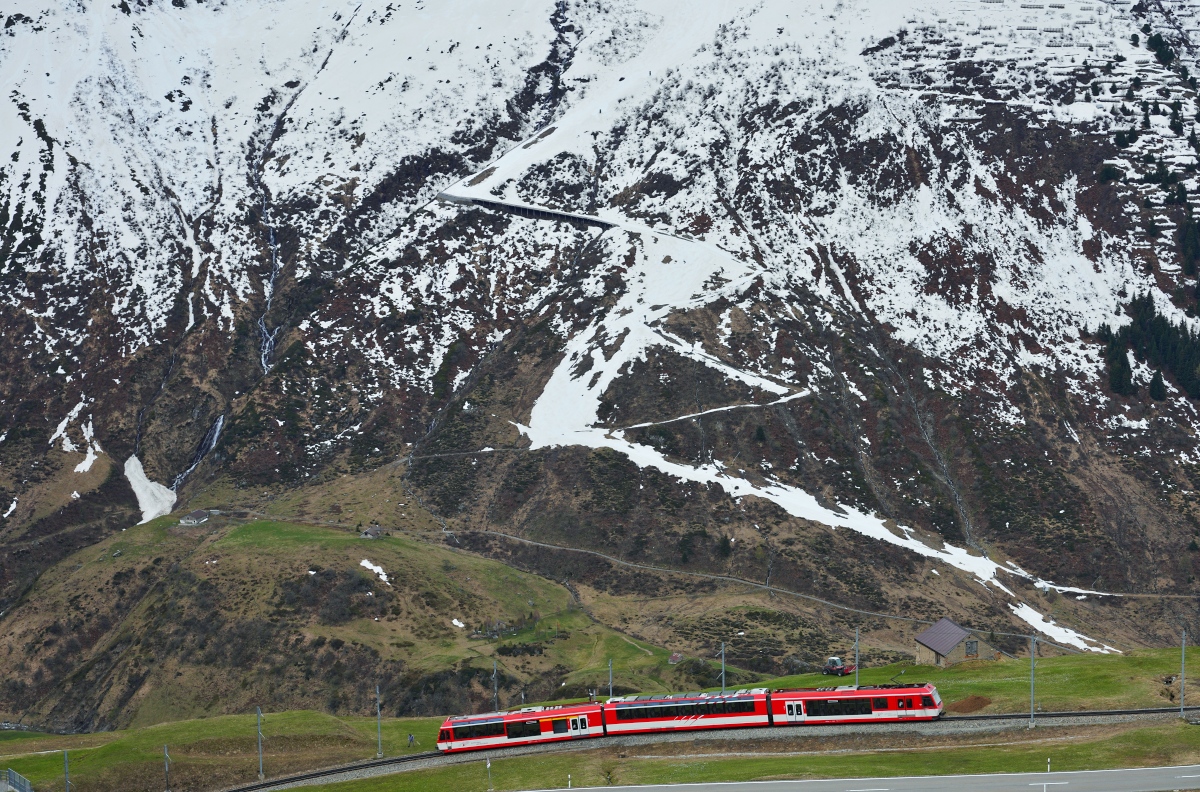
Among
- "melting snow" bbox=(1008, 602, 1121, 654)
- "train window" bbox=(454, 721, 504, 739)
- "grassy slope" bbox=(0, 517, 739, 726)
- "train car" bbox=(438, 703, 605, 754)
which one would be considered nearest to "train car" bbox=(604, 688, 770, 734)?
"train car" bbox=(438, 703, 605, 754)

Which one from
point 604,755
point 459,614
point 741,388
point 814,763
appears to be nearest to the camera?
point 814,763

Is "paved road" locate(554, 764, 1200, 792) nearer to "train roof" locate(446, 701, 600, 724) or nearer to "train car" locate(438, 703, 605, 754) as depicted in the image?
"train car" locate(438, 703, 605, 754)

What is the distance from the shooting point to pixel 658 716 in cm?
8531

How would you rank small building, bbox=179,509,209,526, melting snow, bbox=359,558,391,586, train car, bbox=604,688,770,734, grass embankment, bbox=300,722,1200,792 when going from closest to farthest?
grass embankment, bbox=300,722,1200,792
train car, bbox=604,688,770,734
melting snow, bbox=359,558,391,586
small building, bbox=179,509,209,526

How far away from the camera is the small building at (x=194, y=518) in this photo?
153 meters

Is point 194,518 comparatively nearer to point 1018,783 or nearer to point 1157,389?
point 1018,783

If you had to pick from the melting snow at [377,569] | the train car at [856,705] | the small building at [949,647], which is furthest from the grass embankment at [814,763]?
the melting snow at [377,569]

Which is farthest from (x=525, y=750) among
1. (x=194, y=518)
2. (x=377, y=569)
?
(x=194, y=518)

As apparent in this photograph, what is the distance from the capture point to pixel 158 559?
471 ft

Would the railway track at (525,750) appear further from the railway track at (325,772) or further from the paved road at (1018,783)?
the paved road at (1018,783)

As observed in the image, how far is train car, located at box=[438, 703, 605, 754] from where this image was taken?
85.4 m

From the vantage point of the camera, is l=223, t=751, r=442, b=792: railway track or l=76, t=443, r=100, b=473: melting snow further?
l=76, t=443, r=100, b=473: melting snow

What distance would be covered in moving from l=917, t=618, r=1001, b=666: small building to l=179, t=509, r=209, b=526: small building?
9360 centimetres

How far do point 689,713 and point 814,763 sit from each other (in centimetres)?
1409
